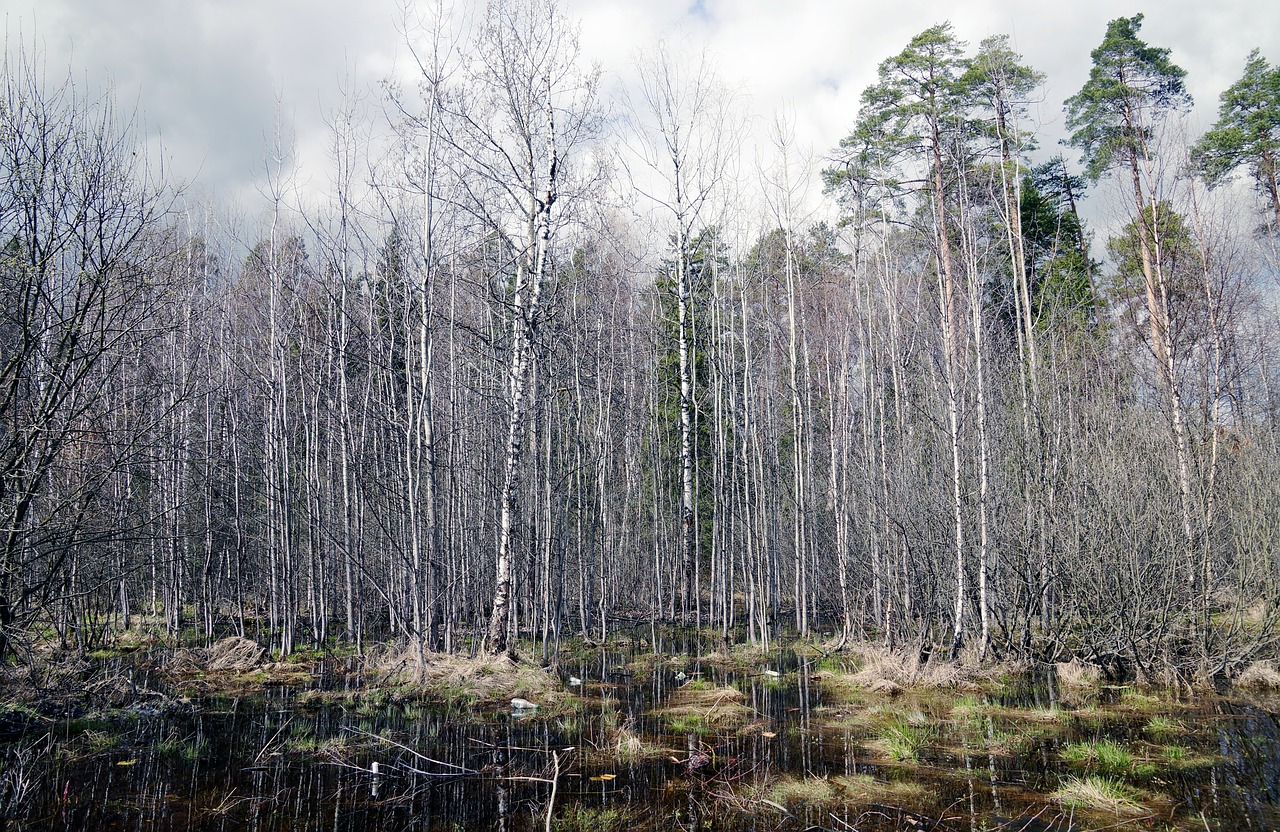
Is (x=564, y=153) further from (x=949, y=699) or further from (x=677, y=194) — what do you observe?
(x=949, y=699)

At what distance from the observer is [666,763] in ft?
18.1

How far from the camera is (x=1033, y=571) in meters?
8.30

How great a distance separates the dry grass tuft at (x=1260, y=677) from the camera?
735 cm

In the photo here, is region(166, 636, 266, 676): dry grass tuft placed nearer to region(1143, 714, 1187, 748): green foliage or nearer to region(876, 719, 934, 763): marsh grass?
region(876, 719, 934, 763): marsh grass

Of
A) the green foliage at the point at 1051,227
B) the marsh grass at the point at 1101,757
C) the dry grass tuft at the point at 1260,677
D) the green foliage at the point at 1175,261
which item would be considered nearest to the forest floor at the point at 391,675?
the dry grass tuft at the point at 1260,677

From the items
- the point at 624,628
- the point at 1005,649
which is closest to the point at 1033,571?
the point at 1005,649

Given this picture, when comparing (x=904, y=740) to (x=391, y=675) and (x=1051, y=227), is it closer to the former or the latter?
(x=391, y=675)

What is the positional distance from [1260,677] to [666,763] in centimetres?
672

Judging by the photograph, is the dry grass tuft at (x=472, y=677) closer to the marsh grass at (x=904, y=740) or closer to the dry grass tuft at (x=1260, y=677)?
the marsh grass at (x=904, y=740)

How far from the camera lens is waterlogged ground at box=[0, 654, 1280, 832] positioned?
14.3 feet

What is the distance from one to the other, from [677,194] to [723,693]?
382 inches

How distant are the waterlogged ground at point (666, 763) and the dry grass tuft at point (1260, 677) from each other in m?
0.66

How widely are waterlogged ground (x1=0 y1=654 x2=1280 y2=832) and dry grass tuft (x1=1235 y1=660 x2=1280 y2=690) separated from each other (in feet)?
2.17

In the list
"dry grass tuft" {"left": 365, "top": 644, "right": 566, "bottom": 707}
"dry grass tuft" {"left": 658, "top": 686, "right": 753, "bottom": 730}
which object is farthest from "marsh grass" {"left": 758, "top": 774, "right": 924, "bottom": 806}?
"dry grass tuft" {"left": 365, "top": 644, "right": 566, "bottom": 707}
